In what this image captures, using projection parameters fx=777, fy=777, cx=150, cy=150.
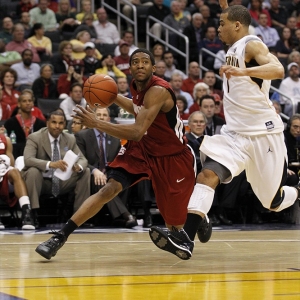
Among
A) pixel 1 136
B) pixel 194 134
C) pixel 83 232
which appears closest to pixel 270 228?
pixel 194 134

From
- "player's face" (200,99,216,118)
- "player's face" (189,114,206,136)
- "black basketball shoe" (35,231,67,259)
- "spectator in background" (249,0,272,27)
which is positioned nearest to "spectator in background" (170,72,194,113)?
"player's face" (200,99,216,118)

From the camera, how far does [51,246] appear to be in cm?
598

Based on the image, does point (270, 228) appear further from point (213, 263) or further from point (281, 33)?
point (281, 33)

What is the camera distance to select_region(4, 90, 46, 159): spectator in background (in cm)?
1021

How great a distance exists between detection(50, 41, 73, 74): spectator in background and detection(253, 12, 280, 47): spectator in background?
15.7ft

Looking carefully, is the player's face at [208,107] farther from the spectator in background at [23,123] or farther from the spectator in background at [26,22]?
the spectator in background at [26,22]

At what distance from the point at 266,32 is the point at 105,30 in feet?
11.8

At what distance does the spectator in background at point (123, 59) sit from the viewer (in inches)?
543

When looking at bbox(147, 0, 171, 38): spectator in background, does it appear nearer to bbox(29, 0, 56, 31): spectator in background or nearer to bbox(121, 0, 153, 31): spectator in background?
bbox(121, 0, 153, 31): spectator in background

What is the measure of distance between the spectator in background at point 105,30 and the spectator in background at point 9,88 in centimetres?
340

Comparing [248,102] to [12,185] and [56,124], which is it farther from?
[12,185]

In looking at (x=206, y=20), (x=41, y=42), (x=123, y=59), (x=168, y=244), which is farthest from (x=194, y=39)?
(x=168, y=244)

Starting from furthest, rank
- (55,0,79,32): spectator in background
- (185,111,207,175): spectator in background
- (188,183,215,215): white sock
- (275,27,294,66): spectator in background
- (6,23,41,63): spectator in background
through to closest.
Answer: (275,27,294,66): spectator in background, (55,0,79,32): spectator in background, (6,23,41,63): spectator in background, (185,111,207,175): spectator in background, (188,183,215,215): white sock

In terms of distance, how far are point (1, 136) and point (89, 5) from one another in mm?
6250
